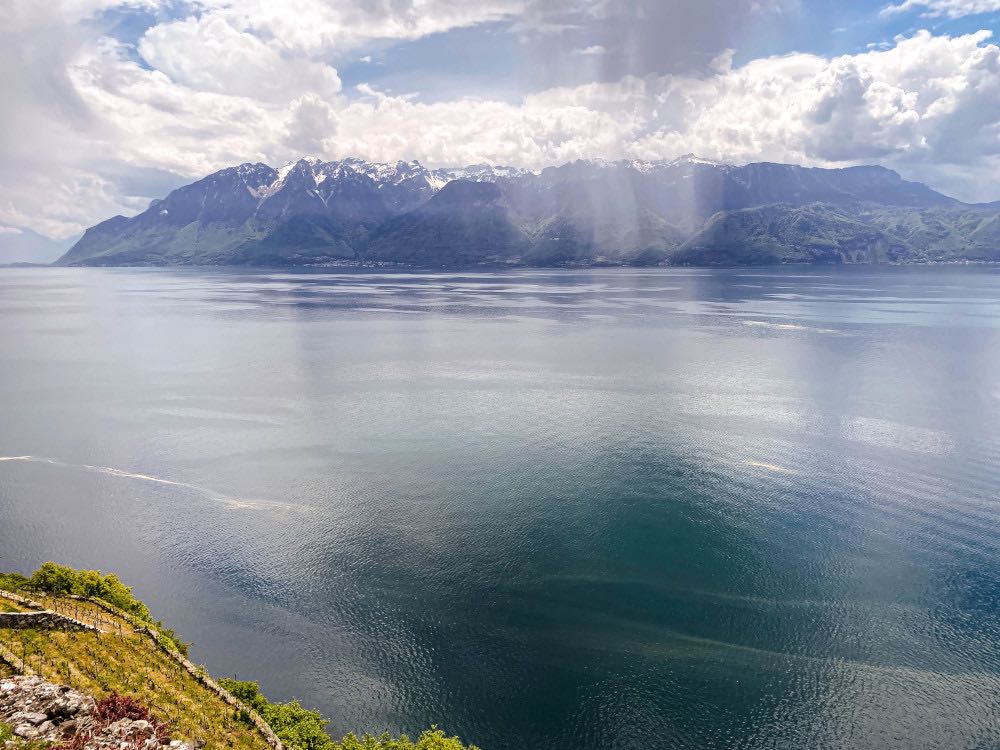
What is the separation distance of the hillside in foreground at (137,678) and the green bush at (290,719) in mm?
80

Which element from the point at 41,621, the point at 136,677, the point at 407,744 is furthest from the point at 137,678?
the point at 407,744

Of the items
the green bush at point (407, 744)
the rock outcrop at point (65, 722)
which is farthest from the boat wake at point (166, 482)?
the rock outcrop at point (65, 722)

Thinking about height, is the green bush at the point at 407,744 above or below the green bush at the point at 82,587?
below

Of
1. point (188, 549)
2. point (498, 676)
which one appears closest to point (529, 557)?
point (498, 676)

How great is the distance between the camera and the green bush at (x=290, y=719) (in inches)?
1950

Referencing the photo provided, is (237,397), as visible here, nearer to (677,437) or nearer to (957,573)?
(677,437)

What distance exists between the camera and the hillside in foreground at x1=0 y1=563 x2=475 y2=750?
143 feet

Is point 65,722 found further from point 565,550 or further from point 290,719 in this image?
point 565,550

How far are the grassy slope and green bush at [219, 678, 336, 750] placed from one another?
3.81 m

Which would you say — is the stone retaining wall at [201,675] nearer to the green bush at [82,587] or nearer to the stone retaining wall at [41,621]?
the green bush at [82,587]

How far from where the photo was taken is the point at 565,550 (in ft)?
269

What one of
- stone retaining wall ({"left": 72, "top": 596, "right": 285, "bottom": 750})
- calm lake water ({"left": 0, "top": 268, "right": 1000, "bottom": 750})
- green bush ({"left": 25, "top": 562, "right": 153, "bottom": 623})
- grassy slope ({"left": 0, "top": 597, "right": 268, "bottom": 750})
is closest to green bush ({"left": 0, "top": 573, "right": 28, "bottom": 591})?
green bush ({"left": 25, "top": 562, "right": 153, "bottom": 623})

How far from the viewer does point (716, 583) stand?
7456 cm

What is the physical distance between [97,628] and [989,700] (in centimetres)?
7941
